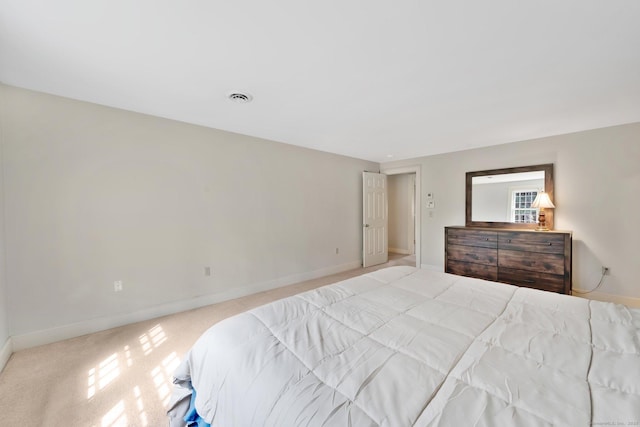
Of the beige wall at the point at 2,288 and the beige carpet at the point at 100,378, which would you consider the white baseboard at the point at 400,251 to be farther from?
the beige wall at the point at 2,288

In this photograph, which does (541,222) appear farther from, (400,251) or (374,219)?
(400,251)

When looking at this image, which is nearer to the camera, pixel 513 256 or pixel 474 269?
pixel 513 256

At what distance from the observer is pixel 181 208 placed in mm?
2994

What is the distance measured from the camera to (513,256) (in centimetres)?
347

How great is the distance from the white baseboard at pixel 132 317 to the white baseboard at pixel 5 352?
0.05 meters

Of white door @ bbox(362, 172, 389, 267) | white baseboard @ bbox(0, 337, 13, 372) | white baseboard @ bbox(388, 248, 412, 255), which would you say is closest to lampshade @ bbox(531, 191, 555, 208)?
white door @ bbox(362, 172, 389, 267)

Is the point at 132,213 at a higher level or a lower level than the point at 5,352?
higher

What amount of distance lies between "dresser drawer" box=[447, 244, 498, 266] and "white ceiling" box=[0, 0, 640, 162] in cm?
182

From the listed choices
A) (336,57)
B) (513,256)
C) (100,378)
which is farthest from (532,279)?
(100,378)

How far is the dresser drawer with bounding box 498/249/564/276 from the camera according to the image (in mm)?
3166

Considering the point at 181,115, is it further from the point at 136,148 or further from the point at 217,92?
the point at 217,92

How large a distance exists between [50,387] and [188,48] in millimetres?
2472

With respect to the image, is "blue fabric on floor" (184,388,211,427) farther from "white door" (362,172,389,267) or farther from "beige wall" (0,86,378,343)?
"white door" (362,172,389,267)

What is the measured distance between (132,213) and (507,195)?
200 inches
